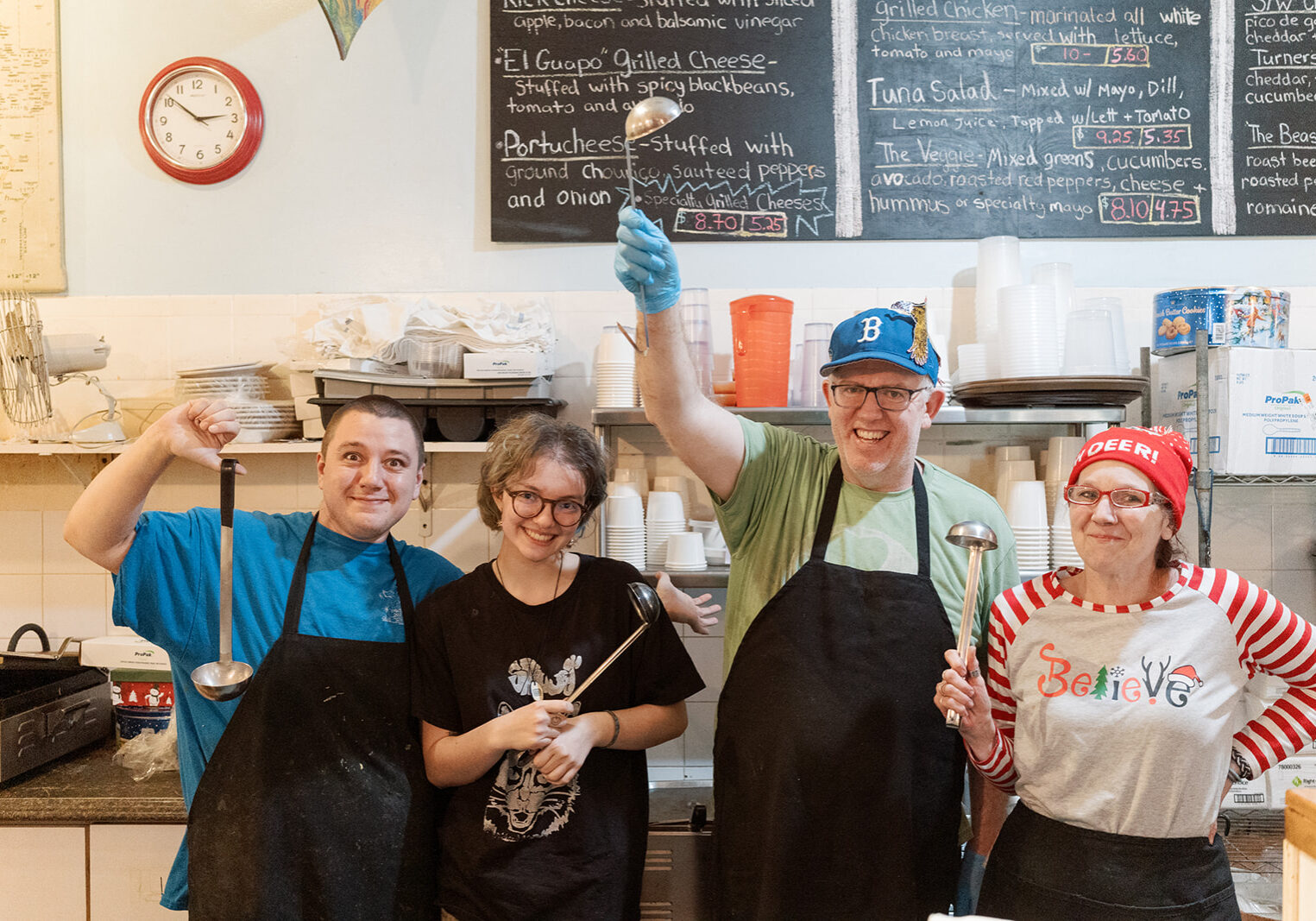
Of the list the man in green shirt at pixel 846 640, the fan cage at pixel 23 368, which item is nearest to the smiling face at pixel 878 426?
the man in green shirt at pixel 846 640

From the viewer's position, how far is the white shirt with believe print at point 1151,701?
136cm

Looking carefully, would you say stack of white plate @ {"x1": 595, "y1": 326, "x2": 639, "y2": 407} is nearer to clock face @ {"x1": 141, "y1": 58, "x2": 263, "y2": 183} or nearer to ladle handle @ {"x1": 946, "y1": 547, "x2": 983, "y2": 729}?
ladle handle @ {"x1": 946, "y1": 547, "x2": 983, "y2": 729}

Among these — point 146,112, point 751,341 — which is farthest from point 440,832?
point 146,112

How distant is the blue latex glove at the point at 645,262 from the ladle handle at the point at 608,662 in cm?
60

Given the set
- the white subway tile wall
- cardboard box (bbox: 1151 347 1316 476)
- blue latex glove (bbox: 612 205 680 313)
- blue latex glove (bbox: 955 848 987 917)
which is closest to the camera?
blue latex glove (bbox: 612 205 680 313)

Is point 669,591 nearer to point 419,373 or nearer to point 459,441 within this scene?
point 459,441

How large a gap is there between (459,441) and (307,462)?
66 cm

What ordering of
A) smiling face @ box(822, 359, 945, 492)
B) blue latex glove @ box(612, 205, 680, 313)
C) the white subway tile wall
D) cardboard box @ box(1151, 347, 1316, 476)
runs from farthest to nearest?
the white subway tile wall → cardboard box @ box(1151, 347, 1316, 476) → smiling face @ box(822, 359, 945, 492) → blue latex glove @ box(612, 205, 680, 313)

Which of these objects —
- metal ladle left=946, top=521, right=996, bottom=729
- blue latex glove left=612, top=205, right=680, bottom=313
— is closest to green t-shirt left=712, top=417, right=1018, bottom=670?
metal ladle left=946, top=521, right=996, bottom=729

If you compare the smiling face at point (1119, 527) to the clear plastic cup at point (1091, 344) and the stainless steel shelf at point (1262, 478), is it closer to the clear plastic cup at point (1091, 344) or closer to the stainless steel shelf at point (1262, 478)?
the clear plastic cup at point (1091, 344)

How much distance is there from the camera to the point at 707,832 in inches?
79.2

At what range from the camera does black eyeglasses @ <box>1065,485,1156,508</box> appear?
4.53 ft

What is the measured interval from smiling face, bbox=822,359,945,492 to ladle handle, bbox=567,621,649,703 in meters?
0.53

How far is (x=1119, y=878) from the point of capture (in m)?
1.37
